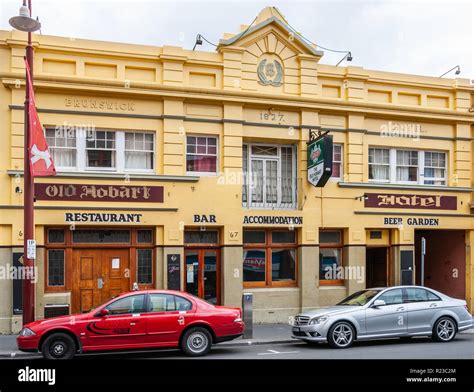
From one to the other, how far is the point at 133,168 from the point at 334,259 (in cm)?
721

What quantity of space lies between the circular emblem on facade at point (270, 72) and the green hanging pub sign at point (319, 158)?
2033mm

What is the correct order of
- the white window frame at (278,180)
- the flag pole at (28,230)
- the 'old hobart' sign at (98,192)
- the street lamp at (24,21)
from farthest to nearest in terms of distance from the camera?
the white window frame at (278,180) → the 'old hobart' sign at (98,192) → the flag pole at (28,230) → the street lamp at (24,21)

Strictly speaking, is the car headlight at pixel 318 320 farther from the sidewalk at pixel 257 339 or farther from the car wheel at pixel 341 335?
the sidewalk at pixel 257 339

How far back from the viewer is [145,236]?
18.0m

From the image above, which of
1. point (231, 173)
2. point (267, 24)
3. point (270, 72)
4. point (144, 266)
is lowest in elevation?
point (144, 266)

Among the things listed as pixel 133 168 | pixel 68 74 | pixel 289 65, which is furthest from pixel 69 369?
pixel 289 65

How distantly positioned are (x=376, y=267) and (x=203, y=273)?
252 inches

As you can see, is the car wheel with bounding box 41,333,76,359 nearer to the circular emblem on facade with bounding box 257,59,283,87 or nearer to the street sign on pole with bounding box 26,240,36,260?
the street sign on pole with bounding box 26,240,36,260

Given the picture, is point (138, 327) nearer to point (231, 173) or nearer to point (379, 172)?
point (231, 173)

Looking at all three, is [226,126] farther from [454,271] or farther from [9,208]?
[454,271]

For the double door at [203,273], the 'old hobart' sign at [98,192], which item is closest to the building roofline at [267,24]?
the 'old hobart' sign at [98,192]

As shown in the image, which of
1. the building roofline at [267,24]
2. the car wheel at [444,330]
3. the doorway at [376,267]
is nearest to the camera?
the car wheel at [444,330]

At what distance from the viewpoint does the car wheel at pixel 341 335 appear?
13.9 meters

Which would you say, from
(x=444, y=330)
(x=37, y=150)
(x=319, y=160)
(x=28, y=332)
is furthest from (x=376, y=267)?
(x=28, y=332)
